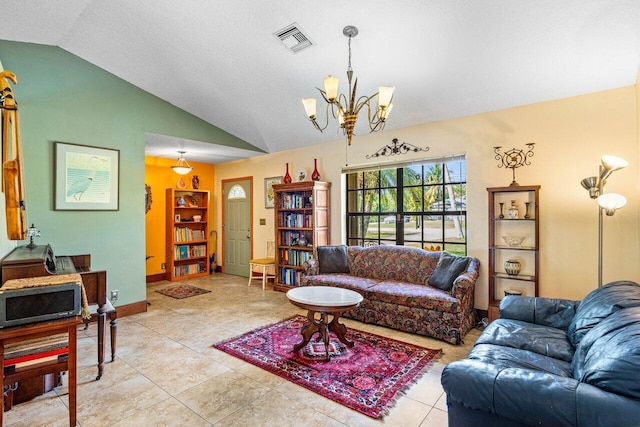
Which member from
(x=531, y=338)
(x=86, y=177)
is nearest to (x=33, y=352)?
(x=86, y=177)

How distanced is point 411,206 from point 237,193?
3.79 m

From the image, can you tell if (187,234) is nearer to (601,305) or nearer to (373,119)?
(373,119)

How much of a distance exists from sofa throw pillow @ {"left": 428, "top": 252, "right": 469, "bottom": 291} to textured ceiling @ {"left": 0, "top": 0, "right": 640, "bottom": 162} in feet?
5.77

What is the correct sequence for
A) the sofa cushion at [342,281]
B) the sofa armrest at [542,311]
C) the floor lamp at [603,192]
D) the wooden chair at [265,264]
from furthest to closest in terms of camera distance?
the wooden chair at [265,264]
the sofa cushion at [342,281]
the floor lamp at [603,192]
the sofa armrest at [542,311]

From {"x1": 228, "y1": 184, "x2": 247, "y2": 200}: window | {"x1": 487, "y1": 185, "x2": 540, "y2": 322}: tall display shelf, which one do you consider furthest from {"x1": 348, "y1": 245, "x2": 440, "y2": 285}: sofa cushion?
{"x1": 228, "y1": 184, "x2": 247, "y2": 200}: window

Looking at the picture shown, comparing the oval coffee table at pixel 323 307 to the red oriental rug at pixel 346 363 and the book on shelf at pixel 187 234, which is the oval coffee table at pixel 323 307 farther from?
the book on shelf at pixel 187 234

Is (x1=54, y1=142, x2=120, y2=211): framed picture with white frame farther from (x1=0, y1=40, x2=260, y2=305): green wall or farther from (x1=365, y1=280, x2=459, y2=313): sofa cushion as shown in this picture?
(x1=365, y1=280, x2=459, y2=313): sofa cushion

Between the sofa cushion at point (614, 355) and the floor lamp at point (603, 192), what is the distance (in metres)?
1.35

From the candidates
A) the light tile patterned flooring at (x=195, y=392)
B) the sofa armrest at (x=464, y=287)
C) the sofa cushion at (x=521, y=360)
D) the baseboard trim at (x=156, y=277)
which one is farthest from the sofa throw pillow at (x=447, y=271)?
the baseboard trim at (x=156, y=277)

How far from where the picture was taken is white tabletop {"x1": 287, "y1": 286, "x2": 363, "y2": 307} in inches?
113

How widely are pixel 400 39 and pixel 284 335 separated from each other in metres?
3.14

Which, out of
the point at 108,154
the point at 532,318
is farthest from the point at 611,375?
the point at 108,154

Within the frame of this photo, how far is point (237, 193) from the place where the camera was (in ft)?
22.3

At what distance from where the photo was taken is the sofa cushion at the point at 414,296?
10.7 ft
